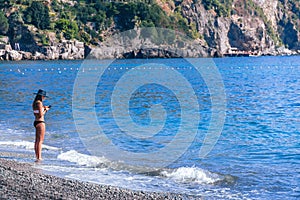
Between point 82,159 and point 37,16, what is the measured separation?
501ft

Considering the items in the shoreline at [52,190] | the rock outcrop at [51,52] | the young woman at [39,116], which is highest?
the young woman at [39,116]

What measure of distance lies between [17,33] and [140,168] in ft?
494

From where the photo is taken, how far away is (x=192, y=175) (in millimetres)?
18719

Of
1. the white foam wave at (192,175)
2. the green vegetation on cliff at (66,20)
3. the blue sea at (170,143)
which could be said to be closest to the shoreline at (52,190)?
the blue sea at (170,143)

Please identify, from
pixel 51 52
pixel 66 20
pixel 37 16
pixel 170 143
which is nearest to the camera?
pixel 170 143

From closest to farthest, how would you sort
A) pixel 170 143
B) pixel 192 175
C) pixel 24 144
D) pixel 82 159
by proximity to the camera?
pixel 192 175, pixel 82 159, pixel 24 144, pixel 170 143

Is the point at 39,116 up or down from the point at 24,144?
up

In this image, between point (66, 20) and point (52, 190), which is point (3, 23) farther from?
point (52, 190)

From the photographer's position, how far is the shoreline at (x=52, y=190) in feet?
43.4

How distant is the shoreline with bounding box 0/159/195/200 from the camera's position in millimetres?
13242

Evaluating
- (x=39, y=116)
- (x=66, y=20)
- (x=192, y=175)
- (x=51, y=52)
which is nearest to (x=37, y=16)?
(x=66, y=20)

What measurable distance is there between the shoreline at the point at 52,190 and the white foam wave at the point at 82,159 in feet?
15.1

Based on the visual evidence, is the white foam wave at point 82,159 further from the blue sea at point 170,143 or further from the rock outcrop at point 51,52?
the rock outcrop at point 51,52

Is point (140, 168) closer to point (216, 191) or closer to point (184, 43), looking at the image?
point (216, 191)
